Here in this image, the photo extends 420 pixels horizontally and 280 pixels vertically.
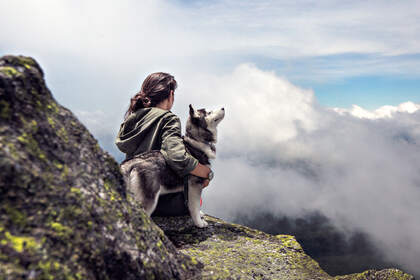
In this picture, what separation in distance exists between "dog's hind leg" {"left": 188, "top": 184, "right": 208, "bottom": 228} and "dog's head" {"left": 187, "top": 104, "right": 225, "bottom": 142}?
1.58 m

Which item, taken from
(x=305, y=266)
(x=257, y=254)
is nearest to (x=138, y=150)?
(x=257, y=254)

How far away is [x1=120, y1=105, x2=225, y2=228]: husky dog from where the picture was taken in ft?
25.6

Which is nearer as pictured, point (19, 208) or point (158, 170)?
point (19, 208)

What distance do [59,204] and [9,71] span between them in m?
1.69

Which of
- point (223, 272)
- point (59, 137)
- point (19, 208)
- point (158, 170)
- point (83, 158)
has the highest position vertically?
point (59, 137)

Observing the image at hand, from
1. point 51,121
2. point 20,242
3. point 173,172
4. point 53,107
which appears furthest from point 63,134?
point 173,172

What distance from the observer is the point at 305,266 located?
322 inches

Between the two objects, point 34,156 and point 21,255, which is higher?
point 34,156

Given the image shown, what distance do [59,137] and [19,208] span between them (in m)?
1.07

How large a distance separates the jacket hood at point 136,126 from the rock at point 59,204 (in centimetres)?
437

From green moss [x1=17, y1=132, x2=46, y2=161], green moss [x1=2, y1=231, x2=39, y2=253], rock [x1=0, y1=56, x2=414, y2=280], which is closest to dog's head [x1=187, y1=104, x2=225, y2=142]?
rock [x1=0, y1=56, x2=414, y2=280]

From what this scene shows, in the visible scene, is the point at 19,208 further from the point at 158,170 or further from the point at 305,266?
the point at 305,266

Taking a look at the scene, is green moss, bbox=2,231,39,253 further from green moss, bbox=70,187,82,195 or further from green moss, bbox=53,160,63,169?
green moss, bbox=53,160,63,169

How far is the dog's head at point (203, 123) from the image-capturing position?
9.74 m
